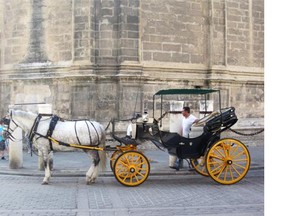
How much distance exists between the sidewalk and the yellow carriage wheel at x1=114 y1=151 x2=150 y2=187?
158 centimetres

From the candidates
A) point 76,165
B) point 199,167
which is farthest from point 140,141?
point 76,165

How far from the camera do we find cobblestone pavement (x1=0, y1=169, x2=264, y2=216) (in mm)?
6234

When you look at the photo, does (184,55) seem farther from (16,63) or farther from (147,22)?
(16,63)

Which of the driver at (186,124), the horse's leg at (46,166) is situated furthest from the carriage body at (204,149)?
the horse's leg at (46,166)

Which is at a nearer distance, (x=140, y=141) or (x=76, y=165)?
(x=140, y=141)

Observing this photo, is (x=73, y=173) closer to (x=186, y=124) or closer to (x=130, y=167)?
(x=130, y=167)

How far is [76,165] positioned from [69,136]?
9.25ft

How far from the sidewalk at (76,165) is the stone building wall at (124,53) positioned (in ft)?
6.41

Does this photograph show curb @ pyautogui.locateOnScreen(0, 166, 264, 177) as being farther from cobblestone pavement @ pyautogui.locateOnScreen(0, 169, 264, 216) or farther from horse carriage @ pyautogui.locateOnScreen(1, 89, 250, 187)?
horse carriage @ pyautogui.locateOnScreen(1, 89, 250, 187)

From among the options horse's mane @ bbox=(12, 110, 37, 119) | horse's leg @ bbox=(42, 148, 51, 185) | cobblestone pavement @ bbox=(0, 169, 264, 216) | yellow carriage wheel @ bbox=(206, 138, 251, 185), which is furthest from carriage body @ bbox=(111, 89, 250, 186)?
horse's mane @ bbox=(12, 110, 37, 119)

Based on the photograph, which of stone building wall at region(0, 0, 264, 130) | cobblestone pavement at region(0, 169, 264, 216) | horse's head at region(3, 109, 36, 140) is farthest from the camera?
stone building wall at region(0, 0, 264, 130)

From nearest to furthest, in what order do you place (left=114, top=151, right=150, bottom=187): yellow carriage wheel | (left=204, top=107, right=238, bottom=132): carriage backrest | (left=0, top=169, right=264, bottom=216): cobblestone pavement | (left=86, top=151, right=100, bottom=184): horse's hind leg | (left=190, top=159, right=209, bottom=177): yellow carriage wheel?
(left=0, top=169, right=264, bottom=216): cobblestone pavement → (left=114, top=151, right=150, bottom=187): yellow carriage wheel → (left=86, top=151, right=100, bottom=184): horse's hind leg → (left=204, top=107, right=238, bottom=132): carriage backrest → (left=190, top=159, right=209, bottom=177): yellow carriage wheel

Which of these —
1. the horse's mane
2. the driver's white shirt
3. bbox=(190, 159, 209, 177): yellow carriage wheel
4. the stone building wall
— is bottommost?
bbox=(190, 159, 209, 177): yellow carriage wheel

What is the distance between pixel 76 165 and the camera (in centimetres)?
1131
